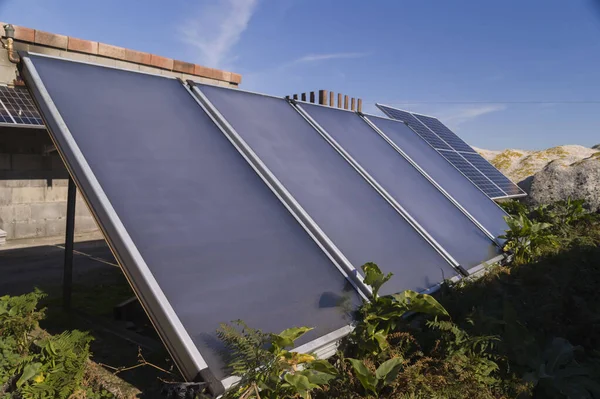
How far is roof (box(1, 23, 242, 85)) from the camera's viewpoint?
8.07 m

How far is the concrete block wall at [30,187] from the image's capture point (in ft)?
28.4

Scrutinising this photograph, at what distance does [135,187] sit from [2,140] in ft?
Answer: 26.6

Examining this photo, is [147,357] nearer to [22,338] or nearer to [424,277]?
[22,338]

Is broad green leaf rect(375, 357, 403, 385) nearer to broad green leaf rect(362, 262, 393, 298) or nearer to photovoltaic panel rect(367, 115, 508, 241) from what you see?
broad green leaf rect(362, 262, 393, 298)

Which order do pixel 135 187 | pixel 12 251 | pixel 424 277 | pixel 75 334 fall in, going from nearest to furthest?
pixel 135 187 < pixel 75 334 < pixel 424 277 < pixel 12 251

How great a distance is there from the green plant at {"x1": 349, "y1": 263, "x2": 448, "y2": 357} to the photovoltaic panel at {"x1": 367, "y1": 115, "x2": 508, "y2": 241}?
8.25 ft

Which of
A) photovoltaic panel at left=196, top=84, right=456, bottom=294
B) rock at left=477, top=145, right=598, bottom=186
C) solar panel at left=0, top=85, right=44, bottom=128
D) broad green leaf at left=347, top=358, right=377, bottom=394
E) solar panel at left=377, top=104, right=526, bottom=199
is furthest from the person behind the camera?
rock at left=477, top=145, right=598, bottom=186

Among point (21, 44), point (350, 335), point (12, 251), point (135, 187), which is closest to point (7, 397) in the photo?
point (135, 187)

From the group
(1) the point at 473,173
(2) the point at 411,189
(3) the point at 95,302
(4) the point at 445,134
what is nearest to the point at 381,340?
(2) the point at 411,189

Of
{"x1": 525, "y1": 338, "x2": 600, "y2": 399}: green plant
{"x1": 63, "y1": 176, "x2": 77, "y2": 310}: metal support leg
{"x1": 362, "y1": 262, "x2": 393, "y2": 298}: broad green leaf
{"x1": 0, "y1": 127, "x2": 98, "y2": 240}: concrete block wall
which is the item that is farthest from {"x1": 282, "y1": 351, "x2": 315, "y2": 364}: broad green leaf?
{"x1": 0, "y1": 127, "x2": 98, "y2": 240}: concrete block wall

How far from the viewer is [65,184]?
31.6 ft

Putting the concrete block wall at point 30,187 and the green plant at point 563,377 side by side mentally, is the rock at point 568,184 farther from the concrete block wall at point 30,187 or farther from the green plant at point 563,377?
the concrete block wall at point 30,187

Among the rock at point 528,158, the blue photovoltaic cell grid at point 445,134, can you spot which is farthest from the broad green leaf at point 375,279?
the rock at point 528,158

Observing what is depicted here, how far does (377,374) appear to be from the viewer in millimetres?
2094
